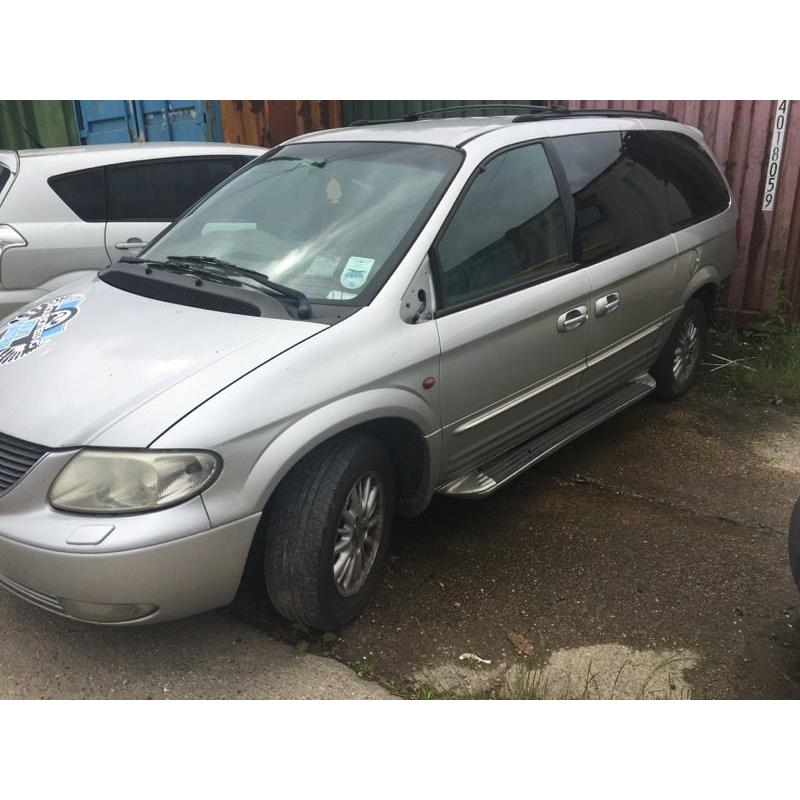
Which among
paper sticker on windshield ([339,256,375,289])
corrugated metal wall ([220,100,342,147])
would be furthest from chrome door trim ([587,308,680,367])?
corrugated metal wall ([220,100,342,147])

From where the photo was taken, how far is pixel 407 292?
2.86 meters

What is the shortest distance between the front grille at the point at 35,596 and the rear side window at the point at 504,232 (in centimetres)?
171

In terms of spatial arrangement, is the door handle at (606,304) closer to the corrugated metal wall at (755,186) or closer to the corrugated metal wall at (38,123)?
the corrugated metal wall at (755,186)

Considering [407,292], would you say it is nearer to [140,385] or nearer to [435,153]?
[435,153]

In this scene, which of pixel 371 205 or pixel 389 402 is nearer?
pixel 389 402

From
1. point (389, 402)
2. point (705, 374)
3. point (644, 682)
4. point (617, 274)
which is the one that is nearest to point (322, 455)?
point (389, 402)

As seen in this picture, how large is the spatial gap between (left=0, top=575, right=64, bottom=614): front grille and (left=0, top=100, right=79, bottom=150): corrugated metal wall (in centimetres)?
875

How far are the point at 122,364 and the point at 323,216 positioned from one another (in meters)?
1.08

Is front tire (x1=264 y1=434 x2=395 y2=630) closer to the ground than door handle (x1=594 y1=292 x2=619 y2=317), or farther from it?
closer to the ground

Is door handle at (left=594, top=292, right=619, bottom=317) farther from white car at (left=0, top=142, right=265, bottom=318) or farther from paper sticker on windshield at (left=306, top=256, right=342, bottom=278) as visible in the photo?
white car at (left=0, top=142, right=265, bottom=318)

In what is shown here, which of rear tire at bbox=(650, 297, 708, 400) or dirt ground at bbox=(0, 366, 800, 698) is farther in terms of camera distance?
rear tire at bbox=(650, 297, 708, 400)

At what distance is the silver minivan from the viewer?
2.32 meters

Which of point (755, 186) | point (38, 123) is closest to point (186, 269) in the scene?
point (755, 186)

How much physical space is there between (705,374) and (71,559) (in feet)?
15.3
